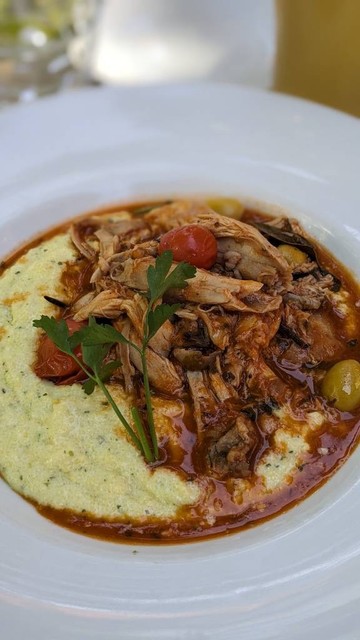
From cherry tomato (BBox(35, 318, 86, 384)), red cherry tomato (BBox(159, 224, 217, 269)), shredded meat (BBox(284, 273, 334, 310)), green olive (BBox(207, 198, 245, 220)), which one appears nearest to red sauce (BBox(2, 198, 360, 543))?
shredded meat (BBox(284, 273, 334, 310))

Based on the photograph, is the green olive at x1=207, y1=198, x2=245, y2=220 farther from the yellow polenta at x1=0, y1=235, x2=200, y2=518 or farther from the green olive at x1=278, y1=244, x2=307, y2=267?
the yellow polenta at x1=0, y1=235, x2=200, y2=518

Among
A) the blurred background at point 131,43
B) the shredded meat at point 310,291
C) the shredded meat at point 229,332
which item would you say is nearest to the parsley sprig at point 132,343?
the shredded meat at point 229,332

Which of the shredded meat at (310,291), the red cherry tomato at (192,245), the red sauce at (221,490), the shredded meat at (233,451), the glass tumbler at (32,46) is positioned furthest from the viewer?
the glass tumbler at (32,46)

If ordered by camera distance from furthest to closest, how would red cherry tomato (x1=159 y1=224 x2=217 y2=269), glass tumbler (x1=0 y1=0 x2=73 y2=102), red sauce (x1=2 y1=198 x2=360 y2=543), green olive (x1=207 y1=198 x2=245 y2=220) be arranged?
1. glass tumbler (x1=0 y1=0 x2=73 y2=102)
2. green olive (x1=207 y1=198 x2=245 y2=220)
3. red cherry tomato (x1=159 y1=224 x2=217 y2=269)
4. red sauce (x1=2 y1=198 x2=360 y2=543)

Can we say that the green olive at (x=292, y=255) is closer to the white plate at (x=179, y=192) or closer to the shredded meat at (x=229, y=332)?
the shredded meat at (x=229, y=332)

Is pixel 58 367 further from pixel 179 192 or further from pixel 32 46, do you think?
pixel 32 46
